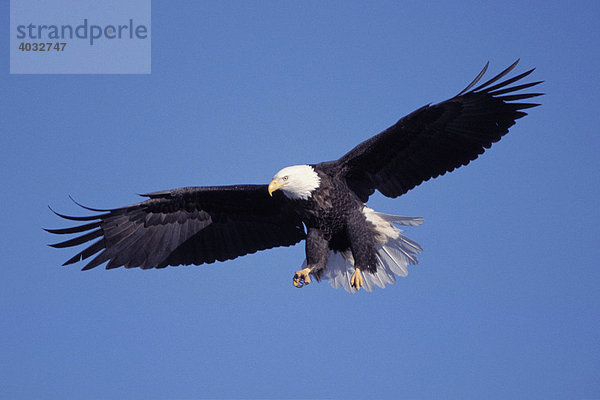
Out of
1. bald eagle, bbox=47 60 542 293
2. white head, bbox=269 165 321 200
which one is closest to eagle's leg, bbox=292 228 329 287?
bald eagle, bbox=47 60 542 293

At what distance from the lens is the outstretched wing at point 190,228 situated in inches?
290

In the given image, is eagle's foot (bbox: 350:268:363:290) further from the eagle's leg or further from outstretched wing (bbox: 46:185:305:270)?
outstretched wing (bbox: 46:185:305:270)

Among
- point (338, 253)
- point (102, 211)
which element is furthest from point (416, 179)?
point (102, 211)

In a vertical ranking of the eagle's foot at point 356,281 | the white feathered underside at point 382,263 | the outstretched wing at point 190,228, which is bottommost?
the eagle's foot at point 356,281

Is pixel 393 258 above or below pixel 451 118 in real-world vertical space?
below

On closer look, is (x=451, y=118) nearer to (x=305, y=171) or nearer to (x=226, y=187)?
(x=305, y=171)

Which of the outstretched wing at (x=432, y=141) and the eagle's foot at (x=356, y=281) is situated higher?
the outstretched wing at (x=432, y=141)

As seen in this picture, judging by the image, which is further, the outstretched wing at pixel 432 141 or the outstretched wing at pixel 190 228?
the outstretched wing at pixel 190 228

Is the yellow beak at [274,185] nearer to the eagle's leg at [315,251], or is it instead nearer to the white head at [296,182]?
the white head at [296,182]

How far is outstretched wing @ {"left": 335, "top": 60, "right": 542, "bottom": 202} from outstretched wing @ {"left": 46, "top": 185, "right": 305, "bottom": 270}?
849 mm

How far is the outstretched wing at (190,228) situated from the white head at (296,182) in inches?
22.6

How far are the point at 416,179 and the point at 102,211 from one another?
9.44ft

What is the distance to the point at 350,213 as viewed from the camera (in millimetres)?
6789

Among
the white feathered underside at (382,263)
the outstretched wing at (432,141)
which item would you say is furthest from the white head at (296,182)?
the white feathered underside at (382,263)
